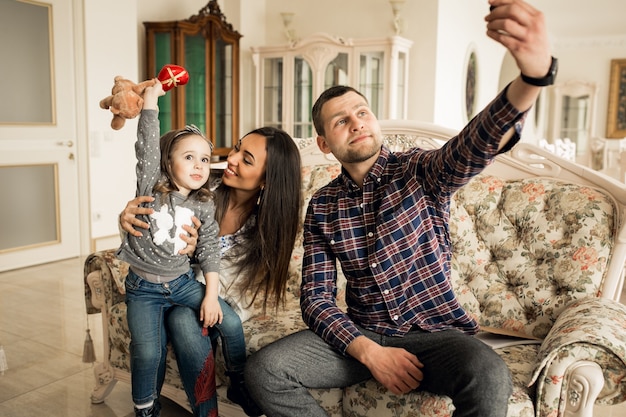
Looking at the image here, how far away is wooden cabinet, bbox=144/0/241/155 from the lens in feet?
16.4

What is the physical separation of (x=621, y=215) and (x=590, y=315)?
0.44 m

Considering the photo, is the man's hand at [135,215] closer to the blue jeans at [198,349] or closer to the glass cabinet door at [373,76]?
the blue jeans at [198,349]

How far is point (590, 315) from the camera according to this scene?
5.13 ft

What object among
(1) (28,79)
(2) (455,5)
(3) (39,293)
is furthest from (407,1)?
(3) (39,293)

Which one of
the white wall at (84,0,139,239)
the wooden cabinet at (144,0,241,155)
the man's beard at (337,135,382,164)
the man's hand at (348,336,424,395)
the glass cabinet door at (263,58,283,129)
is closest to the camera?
the man's hand at (348,336,424,395)

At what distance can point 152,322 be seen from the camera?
176 cm

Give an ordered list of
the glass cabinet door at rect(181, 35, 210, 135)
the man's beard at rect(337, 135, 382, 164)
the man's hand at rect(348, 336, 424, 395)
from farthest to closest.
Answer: the glass cabinet door at rect(181, 35, 210, 135)
the man's beard at rect(337, 135, 382, 164)
the man's hand at rect(348, 336, 424, 395)

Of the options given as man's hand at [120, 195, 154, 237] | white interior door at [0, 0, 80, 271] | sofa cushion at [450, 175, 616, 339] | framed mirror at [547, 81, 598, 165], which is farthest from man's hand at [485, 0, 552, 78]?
framed mirror at [547, 81, 598, 165]

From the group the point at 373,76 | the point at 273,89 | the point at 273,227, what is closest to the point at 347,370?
the point at 273,227

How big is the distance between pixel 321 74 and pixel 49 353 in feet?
12.3

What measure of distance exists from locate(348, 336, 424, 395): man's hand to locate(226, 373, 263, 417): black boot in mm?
476

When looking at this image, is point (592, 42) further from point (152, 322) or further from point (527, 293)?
point (152, 322)

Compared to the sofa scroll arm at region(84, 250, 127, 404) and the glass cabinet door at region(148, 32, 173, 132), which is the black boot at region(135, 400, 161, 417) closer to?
the sofa scroll arm at region(84, 250, 127, 404)

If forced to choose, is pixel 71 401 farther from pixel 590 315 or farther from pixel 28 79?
pixel 28 79
